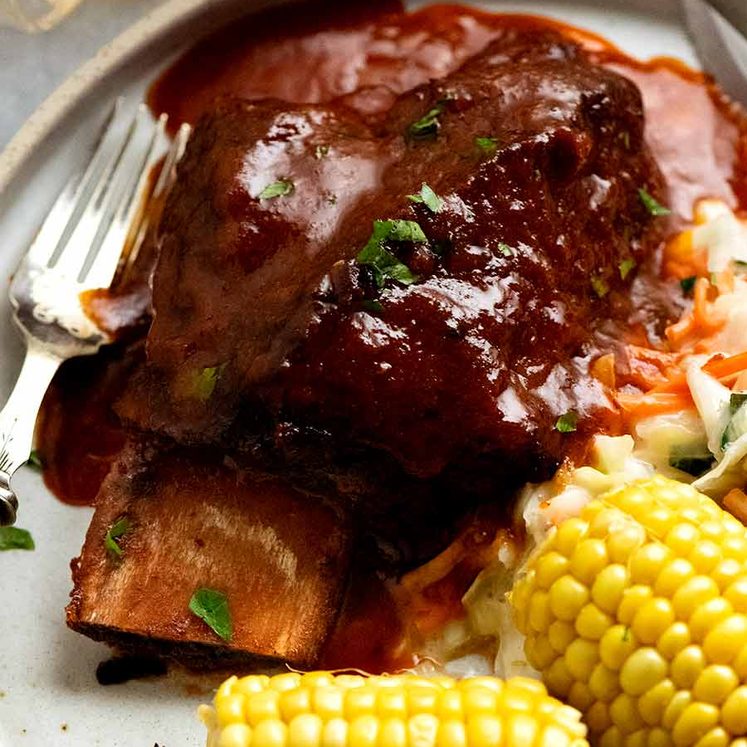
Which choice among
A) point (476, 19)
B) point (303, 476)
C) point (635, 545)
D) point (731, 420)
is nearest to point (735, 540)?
point (635, 545)

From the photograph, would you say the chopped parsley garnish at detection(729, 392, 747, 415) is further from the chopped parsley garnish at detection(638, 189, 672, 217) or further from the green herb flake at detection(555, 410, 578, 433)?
the chopped parsley garnish at detection(638, 189, 672, 217)

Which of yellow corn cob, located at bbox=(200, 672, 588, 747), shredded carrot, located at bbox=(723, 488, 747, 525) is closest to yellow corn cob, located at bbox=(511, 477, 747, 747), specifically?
yellow corn cob, located at bbox=(200, 672, 588, 747)

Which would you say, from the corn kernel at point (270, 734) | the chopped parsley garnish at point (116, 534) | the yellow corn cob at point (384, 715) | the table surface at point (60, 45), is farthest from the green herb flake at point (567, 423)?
the table surface at point (60, 45)

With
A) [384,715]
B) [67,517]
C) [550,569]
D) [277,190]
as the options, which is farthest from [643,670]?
[67,517]

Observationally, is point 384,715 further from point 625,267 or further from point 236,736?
point 625,267

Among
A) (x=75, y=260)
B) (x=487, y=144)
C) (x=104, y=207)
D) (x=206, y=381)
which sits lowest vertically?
(x=206, y=381)

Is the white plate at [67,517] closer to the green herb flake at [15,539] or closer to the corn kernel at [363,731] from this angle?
the green herb flake at [15,539]

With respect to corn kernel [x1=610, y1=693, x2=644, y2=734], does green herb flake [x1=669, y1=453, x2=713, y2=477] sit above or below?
above
